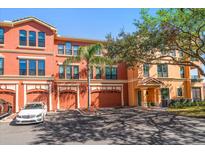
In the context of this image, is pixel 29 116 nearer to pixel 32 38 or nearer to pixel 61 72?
pixel 61 72

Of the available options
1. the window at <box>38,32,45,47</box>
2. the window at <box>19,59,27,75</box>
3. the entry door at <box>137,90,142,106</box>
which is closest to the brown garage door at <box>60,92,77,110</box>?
the window at <box>19,59,27,75</box>

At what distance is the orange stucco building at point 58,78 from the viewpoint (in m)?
23.3

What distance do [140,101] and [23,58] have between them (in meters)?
16.1

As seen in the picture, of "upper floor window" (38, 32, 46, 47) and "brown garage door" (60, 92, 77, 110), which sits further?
"brown garage door" (60, 92, 77, 110)

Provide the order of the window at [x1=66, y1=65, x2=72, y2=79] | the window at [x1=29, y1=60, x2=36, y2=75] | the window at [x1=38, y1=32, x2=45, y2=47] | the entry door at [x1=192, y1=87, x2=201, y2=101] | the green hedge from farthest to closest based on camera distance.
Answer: the entry door at [x1=192, y1=87, x2=201, y2=101], the window at [x1=66, y1=65, x2=72, y2=79], the green hedge, the window at [x1=38, y1=32, x2=45, y2=47], the window at [x1=29, y1=60, x2=36, y2=75]

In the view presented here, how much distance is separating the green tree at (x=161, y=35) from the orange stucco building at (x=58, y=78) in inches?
353

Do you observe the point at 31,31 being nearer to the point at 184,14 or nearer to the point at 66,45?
the point at 66,45

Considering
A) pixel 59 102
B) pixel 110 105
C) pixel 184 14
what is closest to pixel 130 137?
pixel 184 14

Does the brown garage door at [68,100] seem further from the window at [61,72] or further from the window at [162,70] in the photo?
the window at [162,70]

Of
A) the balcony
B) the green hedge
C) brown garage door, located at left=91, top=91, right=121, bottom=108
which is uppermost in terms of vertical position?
the balcony

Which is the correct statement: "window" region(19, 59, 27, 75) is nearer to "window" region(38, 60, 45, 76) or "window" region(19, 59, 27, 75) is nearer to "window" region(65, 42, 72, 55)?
"window" region(38, 60, 45, 76)

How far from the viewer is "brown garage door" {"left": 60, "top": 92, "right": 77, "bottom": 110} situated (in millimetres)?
26078

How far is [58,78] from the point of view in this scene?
26.2 m

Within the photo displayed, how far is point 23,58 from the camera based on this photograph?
78.1 feet
